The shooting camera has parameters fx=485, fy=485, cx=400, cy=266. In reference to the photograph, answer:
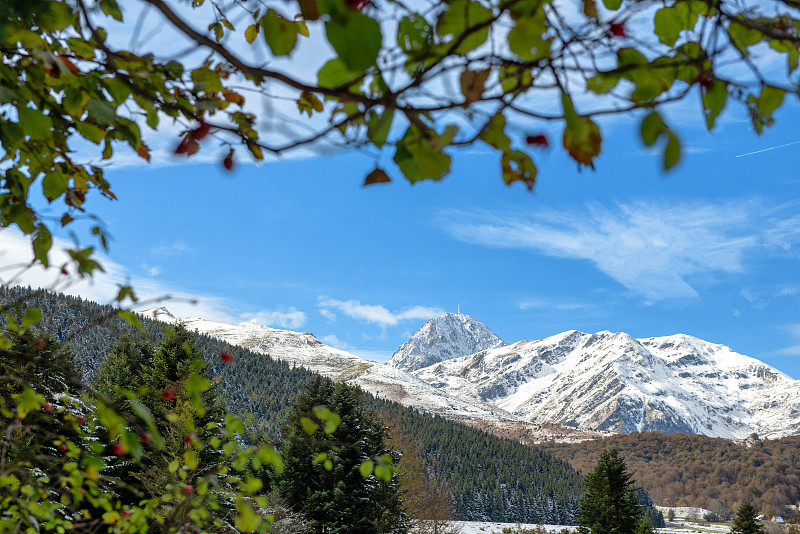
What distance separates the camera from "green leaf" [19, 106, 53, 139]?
1.39 metres

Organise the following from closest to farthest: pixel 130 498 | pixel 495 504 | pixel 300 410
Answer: pixel 130 498
pixel 300 410
pixel 495 504

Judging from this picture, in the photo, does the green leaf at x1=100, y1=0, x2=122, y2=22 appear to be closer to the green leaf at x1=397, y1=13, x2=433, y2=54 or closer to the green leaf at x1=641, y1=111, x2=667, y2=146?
the green leaf at x1=397, y1=13, x2=433, y2=54

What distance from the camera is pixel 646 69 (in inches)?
39.6

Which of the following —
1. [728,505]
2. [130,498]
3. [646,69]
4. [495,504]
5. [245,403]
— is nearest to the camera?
[646,69]

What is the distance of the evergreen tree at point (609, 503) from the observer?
58.8ft

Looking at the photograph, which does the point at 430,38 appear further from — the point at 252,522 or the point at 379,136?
the point at 252,522

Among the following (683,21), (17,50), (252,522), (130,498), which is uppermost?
(17,50)

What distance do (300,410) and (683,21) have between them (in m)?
23.2

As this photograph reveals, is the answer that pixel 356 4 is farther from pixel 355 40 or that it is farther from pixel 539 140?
pixel 539 140

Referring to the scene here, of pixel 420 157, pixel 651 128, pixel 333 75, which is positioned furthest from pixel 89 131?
pixel 651 128

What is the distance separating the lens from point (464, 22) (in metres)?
0.96

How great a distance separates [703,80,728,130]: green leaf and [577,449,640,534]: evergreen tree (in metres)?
19.8

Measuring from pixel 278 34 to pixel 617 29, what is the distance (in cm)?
74

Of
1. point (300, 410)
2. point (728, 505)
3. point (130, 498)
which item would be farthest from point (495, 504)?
point (728, 505)
